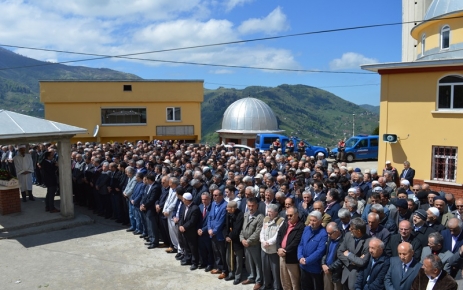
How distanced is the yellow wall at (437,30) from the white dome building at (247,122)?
1744cm

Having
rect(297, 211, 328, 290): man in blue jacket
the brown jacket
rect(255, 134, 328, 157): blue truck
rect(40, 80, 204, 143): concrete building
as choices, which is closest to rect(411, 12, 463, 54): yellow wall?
rect(255, 134, 328, 157): blue truck

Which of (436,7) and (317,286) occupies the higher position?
(436,7)

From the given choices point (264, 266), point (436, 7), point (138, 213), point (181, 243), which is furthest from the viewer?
point (436, 7)

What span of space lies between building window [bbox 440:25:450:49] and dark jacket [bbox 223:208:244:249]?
14.7m

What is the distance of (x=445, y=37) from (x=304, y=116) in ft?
460

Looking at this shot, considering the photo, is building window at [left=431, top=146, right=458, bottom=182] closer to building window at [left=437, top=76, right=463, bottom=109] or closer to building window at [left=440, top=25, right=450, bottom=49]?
building window at [left=437, top=76, right=463, bottom=109]

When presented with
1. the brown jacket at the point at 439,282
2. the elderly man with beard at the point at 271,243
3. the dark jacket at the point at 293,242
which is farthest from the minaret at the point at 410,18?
the brown jacket at the point at 439,282

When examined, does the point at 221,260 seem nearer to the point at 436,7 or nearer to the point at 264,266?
the point at 264,266

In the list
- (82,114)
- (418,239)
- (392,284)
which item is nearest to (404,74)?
(418,239)

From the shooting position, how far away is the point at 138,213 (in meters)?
10.0

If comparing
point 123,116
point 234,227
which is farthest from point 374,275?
point 123,116

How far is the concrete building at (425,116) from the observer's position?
14.0 m

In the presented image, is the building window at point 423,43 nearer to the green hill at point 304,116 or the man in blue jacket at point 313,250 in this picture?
the man in blue jacket at point 313,250

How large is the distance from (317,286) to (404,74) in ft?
37.0
